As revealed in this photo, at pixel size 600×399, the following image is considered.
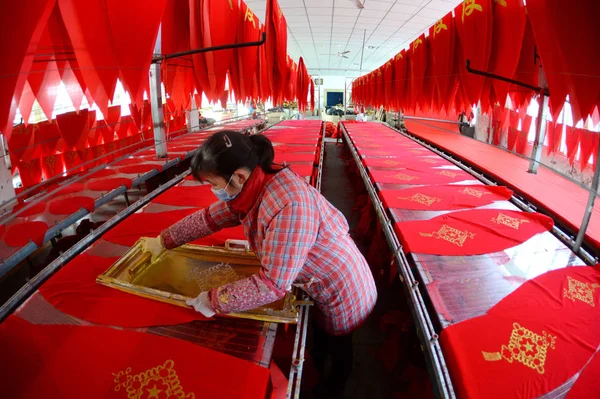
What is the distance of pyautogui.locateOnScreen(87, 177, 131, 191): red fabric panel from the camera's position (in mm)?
2597

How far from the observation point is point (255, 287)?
986mm

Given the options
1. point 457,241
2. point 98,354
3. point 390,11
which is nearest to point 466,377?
point 457,241

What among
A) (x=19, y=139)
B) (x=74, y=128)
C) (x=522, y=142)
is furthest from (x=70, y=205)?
(x=522, y=142)

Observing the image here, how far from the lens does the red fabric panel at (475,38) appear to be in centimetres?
240

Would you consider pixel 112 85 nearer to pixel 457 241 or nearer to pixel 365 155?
pixel 457 241

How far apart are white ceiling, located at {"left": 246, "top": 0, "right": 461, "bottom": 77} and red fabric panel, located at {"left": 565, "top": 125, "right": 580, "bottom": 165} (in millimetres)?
4964

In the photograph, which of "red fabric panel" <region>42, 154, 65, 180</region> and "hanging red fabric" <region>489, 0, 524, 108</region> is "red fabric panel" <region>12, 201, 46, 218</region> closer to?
"red fabric panel" <region>42, 154, 65, 180</region>

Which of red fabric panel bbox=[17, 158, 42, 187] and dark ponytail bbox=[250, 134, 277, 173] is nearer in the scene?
dark ponytail bbox=[250, 134, 277, 173]

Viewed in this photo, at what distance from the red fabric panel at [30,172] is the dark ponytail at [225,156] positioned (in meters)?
2.52

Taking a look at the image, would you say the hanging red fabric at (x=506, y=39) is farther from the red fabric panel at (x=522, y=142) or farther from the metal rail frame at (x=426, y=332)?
the red fabric panel at (x=522, y=142)

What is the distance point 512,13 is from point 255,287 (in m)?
2.76

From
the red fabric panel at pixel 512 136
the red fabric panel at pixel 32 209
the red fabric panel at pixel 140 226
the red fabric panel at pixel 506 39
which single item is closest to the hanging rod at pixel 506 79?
the red fabric panel at pixel 506 39

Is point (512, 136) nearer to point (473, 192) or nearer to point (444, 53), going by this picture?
point (444, 53)

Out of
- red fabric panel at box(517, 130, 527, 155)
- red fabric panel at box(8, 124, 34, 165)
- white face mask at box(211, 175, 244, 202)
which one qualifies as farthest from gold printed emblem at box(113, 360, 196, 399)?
red fabric panel at box(517, 130, 527, 155)
